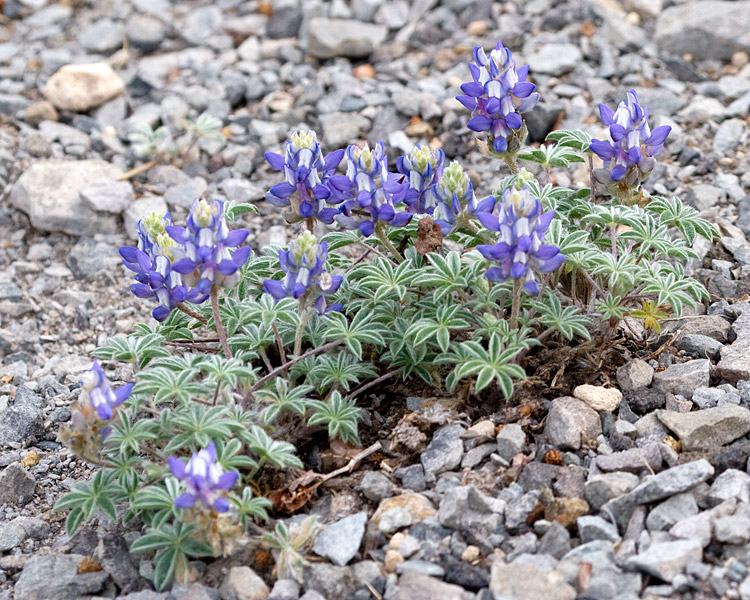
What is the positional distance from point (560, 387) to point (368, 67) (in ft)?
12.3

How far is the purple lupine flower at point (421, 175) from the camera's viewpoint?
12.2 ft

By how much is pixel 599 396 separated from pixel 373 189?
1.16 m

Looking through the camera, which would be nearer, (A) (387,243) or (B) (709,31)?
(A) (387,243)

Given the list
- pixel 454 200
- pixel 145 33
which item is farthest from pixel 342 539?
pixel 145 33

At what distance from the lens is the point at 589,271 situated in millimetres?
3826

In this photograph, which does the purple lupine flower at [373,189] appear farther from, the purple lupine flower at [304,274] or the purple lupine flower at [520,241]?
the purple lupine flower at [520,241]

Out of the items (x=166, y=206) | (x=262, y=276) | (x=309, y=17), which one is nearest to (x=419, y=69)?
(x=309, y=17)

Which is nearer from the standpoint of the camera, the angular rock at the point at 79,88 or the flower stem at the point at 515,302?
the flower stem at the point at 515,302

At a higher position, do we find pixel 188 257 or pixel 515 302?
pixel 188 257

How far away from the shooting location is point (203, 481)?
2.99 metres

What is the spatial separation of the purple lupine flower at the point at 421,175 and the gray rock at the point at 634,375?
0.98 m

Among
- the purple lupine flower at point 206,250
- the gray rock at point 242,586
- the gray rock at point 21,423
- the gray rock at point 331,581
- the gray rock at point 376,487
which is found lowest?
the gray rock at point 21,423

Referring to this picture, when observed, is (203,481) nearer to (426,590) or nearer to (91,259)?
(426,590)

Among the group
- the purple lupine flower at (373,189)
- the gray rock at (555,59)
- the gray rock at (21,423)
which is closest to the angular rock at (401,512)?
the purple lupine flower at (373,189)
